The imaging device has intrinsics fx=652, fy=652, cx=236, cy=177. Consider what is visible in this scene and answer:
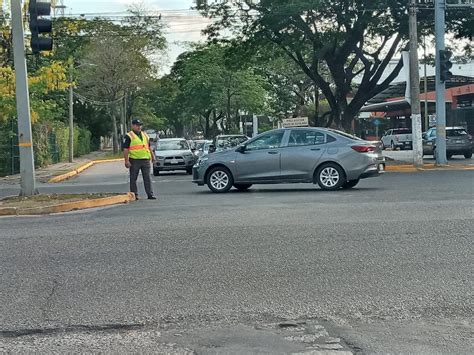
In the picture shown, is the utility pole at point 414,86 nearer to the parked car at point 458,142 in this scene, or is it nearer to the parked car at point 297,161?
the parked car at point 458,142

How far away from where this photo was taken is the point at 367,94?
3138 centimetres

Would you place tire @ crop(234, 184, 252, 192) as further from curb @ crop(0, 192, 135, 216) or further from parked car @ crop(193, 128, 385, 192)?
curb @ crop(0, 192, 135, 216)

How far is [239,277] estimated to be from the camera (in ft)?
22.9

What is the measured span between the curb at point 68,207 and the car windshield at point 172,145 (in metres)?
12.4

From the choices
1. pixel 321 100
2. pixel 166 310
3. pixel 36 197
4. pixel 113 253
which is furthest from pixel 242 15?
pixel 321 100

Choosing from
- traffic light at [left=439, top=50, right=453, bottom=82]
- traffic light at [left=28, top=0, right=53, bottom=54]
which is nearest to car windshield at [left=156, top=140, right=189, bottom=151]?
traffic light at [left=439, top=50, right=453, bottom=82]

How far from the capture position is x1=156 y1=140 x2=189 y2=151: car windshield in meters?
27.2

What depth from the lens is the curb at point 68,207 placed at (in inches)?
519

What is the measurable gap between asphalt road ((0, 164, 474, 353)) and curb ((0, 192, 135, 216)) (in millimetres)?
1296

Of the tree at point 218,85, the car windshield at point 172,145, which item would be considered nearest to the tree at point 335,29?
the car windshield at point 172,145

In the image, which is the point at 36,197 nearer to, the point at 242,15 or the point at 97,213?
the point at 97,213

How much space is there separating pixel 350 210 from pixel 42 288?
6350 millimetres

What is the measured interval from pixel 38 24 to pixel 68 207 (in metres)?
3.91

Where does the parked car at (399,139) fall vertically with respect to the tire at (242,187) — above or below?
above
